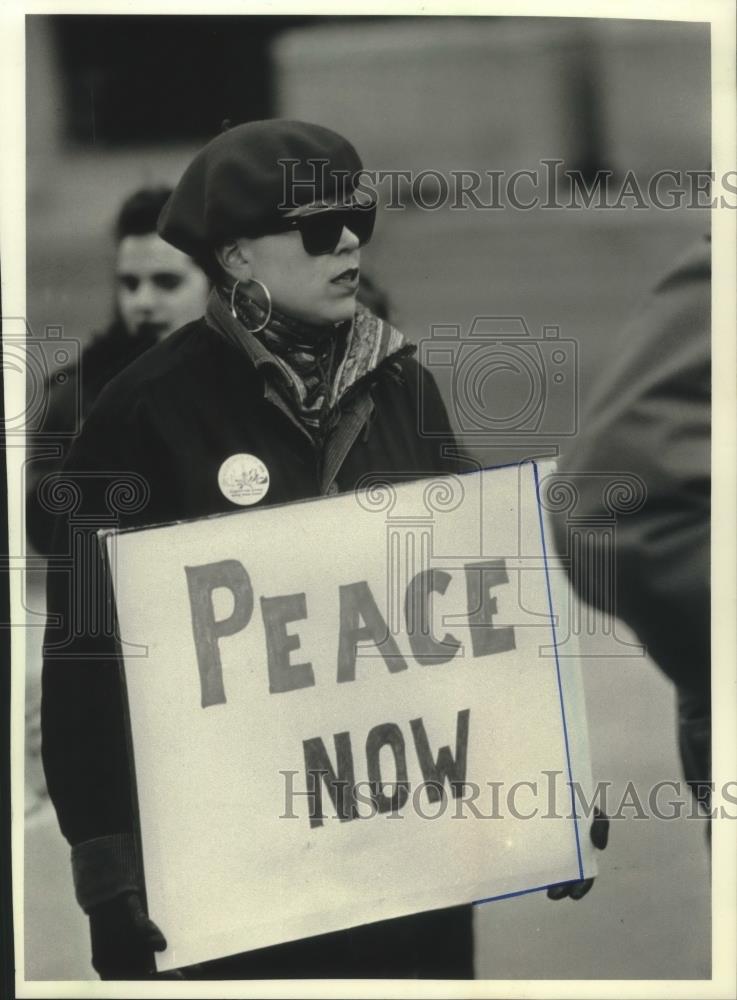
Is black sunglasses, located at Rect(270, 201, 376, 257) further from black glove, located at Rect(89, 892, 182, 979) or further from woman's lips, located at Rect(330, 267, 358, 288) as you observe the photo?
black glove, located at Rect(89, 892, 182, 979)

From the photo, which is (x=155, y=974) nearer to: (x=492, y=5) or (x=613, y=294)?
(x=613, y=294)

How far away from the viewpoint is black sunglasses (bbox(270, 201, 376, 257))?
9.46 feet

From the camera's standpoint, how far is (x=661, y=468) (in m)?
2.97

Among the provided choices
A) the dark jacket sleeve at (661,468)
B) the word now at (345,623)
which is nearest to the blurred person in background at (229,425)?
the word now at (345,623)

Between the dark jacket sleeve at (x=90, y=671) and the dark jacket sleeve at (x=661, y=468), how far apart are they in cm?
101

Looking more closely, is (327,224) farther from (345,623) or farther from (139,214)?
(345,623)

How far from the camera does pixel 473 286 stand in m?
2.93

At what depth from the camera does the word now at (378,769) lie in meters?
2.87

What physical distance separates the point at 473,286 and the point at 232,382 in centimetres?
58

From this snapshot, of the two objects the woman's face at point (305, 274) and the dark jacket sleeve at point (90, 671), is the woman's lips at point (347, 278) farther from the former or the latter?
the dark jacket sleeve at point (90, 671)

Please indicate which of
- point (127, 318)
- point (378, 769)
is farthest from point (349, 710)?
point (127, 318)

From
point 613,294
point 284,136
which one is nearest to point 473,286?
point 613,294

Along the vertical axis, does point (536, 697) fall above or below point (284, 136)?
below

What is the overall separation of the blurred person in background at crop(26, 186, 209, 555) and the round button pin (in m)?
0.33
